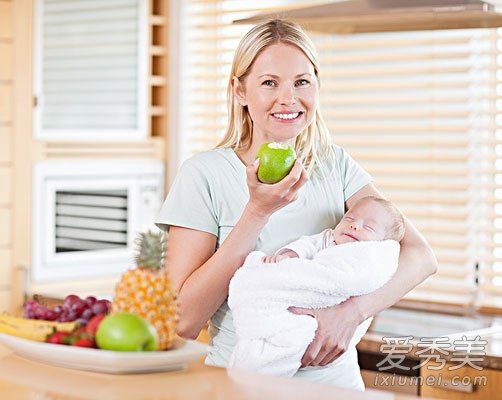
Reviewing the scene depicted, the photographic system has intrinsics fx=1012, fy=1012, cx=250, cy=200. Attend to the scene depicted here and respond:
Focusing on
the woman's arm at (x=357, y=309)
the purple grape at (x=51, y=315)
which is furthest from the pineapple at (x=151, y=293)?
the woman's arm at (x=357, y=309)

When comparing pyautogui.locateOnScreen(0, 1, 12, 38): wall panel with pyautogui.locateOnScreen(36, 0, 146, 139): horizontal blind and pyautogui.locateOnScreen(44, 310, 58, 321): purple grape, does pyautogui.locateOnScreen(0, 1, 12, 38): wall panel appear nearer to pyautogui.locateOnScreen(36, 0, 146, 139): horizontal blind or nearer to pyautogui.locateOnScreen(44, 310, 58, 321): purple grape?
pyautogui.locateOnScreen(36, 0, 146, 139): horizontal blind

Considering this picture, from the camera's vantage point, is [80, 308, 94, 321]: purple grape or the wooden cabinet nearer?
[80, 308, 94, 321]: purple grape

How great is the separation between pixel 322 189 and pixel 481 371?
861mm

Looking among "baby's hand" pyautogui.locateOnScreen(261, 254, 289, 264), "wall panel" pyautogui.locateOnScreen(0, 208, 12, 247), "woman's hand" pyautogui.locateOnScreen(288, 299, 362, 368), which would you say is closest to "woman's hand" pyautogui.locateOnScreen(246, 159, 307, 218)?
"baby's hand" pyautogui.locateOnScreen(261, 254, 289, 264)

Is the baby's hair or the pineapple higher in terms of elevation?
the baby's hair

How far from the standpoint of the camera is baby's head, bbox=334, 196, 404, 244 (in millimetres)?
2088

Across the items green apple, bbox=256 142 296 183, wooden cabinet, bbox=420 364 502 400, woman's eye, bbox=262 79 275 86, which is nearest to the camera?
green apple, bbox=256 142 296 183

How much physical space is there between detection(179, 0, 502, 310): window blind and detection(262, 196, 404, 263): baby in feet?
4.79

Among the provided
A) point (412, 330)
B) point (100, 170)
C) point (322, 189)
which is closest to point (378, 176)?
point (412, 330)

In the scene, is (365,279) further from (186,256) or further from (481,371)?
(481,371)

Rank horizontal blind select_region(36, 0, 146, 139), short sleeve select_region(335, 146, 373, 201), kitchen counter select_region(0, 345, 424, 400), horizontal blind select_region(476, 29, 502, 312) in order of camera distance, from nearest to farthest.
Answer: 1. kitchen counter select_region(0, 345, 424, 400)
2. short sleeve select_region(335, 146, 373, 201)
3. horizontal blind select_region(476, 29, 502, 312)
4. horizontal blind select_region(36, 0, 146, 139)

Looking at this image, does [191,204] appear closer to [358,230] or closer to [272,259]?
[272,259]

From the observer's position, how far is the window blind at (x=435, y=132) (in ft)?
11.7

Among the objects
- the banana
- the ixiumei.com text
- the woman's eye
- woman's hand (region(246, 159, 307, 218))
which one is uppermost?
the woman's eye
